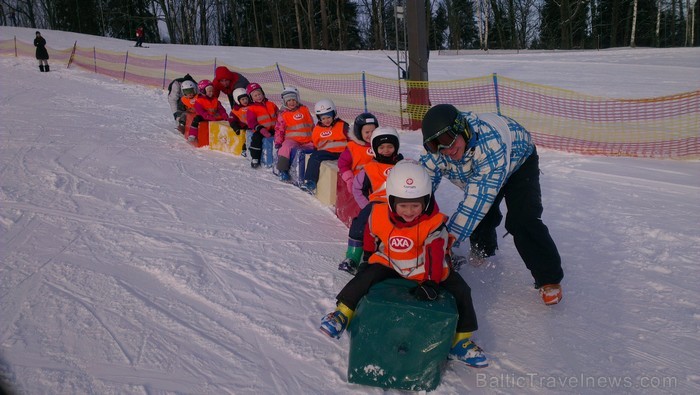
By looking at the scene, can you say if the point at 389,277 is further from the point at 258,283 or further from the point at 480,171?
the point at 258,283

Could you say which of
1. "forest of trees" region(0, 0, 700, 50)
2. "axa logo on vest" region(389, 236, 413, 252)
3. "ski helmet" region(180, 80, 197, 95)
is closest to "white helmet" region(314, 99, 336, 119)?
"axa logo on vest" region(389, 236, 413, 252)

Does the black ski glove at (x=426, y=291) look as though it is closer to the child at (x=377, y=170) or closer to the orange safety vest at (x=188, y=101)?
the child at (x=377, y=170)

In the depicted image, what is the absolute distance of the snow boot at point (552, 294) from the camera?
3.67 m

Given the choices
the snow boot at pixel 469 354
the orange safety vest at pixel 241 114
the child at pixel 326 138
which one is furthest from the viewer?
the orange safety vest at pixel 241 114

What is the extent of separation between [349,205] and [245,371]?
2661 millimetres

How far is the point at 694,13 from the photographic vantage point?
4491 cm

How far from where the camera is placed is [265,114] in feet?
27.7

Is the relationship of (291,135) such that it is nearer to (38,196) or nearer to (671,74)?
(38,196)

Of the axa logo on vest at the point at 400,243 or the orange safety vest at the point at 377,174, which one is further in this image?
the orange safety vest at the point at 377,174

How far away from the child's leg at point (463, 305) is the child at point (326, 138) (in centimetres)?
374

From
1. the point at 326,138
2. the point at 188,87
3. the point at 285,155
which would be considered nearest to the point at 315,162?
the point at 326,138

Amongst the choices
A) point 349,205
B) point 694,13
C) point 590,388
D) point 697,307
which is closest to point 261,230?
point 349,205

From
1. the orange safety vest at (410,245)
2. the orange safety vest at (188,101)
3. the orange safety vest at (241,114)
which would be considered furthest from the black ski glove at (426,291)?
the orange safety vest at (188,101)

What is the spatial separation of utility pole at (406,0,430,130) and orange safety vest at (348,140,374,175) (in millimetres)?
5799
